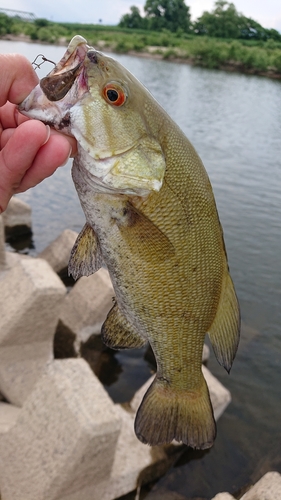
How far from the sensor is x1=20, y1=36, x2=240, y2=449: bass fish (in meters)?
1.79

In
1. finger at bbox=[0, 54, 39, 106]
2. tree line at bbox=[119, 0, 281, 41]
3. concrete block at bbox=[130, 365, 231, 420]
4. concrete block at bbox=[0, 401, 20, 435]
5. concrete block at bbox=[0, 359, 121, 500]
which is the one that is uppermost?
tree line at bbox=[119, 0, 281, 41]

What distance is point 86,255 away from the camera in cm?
203

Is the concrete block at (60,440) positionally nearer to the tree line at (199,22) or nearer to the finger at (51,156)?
the finger at (51,156)

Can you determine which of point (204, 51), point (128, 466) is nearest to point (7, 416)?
point (128, 466)

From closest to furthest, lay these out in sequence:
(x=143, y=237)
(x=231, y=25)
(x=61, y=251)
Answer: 1. (x=143, y=237)
2. (x=61, y=251)
3. (x=231, y=25)

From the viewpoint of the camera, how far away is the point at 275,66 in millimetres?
52969

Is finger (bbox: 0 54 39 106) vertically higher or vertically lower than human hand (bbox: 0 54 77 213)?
higher

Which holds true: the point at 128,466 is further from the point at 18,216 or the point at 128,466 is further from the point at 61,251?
the point at 18,216

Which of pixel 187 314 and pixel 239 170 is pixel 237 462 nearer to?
pixel 187 314

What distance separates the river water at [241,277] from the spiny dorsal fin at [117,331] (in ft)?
10.1

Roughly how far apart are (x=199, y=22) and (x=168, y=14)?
938 centimetres

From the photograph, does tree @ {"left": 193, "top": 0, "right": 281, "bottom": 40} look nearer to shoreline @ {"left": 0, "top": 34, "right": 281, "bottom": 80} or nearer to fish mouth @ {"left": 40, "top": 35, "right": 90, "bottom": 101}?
shoreline @ {"left": 0, "top": 34, "right": 281, "bottom": 80}

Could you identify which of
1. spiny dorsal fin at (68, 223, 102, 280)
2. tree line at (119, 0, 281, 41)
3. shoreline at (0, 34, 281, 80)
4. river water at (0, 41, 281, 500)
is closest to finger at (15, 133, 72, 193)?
spiny dorsal fin at (68, 223, 102, 280)

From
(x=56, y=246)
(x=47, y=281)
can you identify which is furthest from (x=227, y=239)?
(x=47, y=281)
